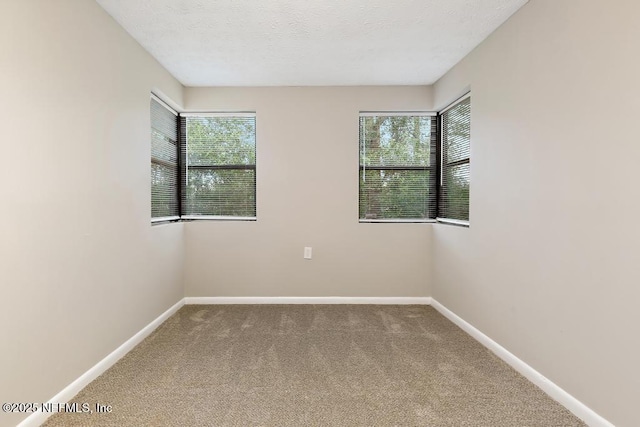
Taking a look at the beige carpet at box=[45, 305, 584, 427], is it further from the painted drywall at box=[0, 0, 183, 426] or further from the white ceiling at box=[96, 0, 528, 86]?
the white ceiling at box=[96, 0, 528, 86]

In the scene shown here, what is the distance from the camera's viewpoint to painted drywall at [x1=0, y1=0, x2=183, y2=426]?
5.37 ft

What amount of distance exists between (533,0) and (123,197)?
302 cm

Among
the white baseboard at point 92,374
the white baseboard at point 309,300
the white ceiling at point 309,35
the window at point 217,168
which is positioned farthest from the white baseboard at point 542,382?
the white baseboard at point 92,374

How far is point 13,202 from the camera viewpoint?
1.63 m

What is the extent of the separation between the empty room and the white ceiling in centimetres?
2

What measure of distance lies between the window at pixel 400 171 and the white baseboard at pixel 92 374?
2.39 metres

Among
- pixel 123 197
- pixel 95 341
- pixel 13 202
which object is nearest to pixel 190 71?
pixel 123 197

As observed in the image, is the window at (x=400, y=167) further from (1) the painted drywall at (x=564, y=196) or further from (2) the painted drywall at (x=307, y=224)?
(1) the painted drywall at (x=564, y=196)

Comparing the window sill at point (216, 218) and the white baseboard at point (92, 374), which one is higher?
the window sill at point (216, 218)

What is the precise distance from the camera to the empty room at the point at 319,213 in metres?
1.72

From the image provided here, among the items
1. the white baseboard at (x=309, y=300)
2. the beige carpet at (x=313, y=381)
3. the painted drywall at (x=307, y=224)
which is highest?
the painted drywall at (x=307, y=224)

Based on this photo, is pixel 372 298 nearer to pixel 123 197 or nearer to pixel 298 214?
pixel 298 214

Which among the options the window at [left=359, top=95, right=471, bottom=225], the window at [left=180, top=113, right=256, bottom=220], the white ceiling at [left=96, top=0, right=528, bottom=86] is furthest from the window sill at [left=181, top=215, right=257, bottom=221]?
the white ceiling at [left=96, top=0, right=528, bottom=86]

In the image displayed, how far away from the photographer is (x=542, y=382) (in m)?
2.12
